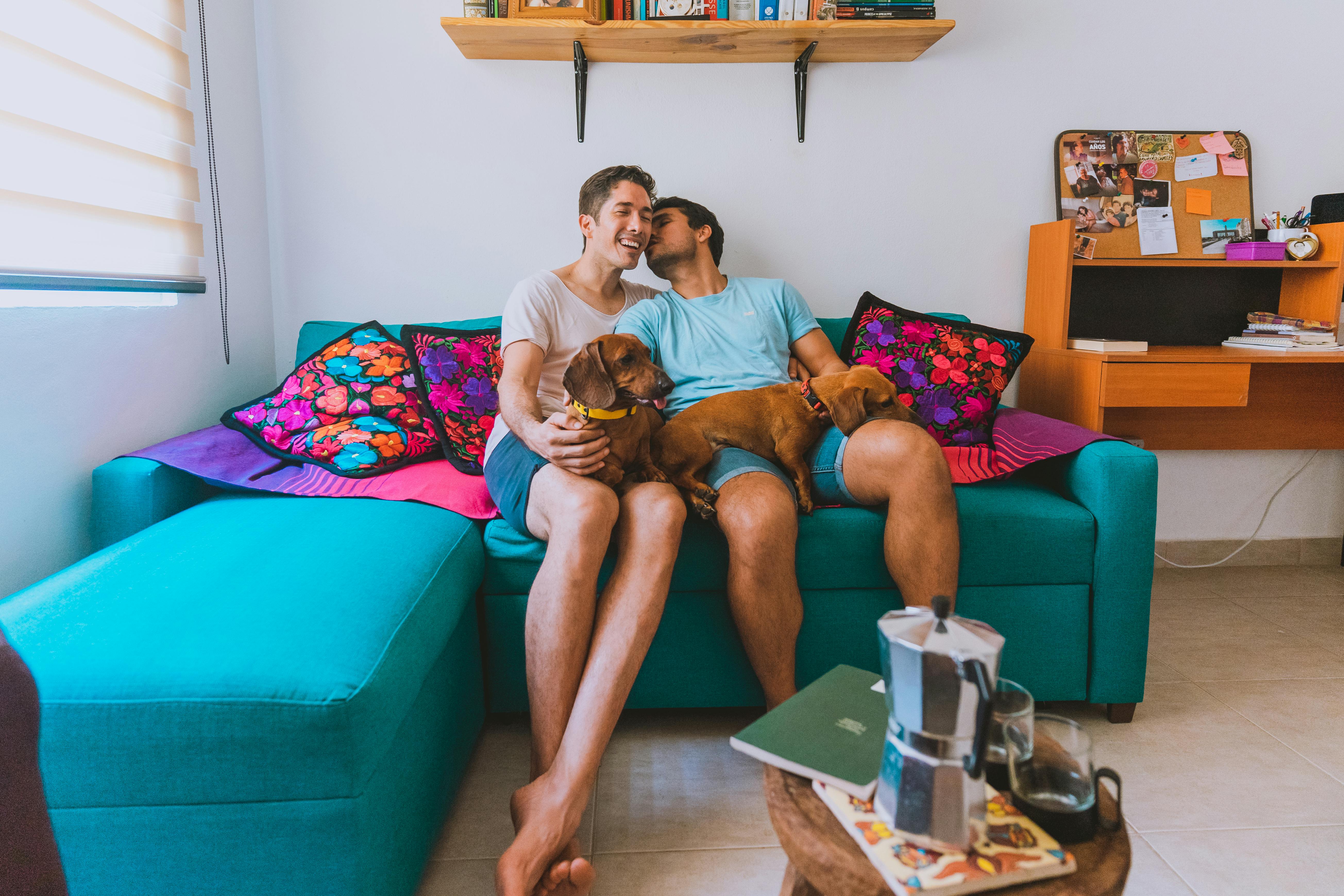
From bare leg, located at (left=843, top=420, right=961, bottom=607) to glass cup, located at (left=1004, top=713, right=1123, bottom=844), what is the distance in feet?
2.34

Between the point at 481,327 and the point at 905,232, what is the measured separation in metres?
1.38

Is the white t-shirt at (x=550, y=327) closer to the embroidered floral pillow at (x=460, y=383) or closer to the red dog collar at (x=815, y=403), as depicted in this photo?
the embroidered floral pillow at (x=460, y=383)

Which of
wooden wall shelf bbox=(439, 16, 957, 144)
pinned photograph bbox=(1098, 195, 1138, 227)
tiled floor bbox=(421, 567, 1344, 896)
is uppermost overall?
wooden wall shelf bbox=(439, 16, 957, 144)

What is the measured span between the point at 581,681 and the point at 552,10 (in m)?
1.81

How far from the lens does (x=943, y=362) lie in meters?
2.09

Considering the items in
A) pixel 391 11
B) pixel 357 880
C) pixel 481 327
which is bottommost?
pixel 357 880

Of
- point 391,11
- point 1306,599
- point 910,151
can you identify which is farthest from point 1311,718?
point 391,11

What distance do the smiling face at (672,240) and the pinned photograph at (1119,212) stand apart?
1.41m

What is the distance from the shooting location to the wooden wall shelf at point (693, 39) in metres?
2.17

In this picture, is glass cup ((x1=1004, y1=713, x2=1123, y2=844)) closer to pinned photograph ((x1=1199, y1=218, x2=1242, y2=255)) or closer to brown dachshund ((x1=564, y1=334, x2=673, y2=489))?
brown dachshund ((x1=564, y1=334, x2=673, y2=489))

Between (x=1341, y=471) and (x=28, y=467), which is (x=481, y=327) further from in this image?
(x=1341, y=471)

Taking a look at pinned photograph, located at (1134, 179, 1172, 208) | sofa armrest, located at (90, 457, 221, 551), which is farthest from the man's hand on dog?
pinned photograph, located at (1134, 179, 1172, 208)

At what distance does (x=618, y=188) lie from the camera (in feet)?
6.26

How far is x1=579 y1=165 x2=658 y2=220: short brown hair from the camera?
1.92m
